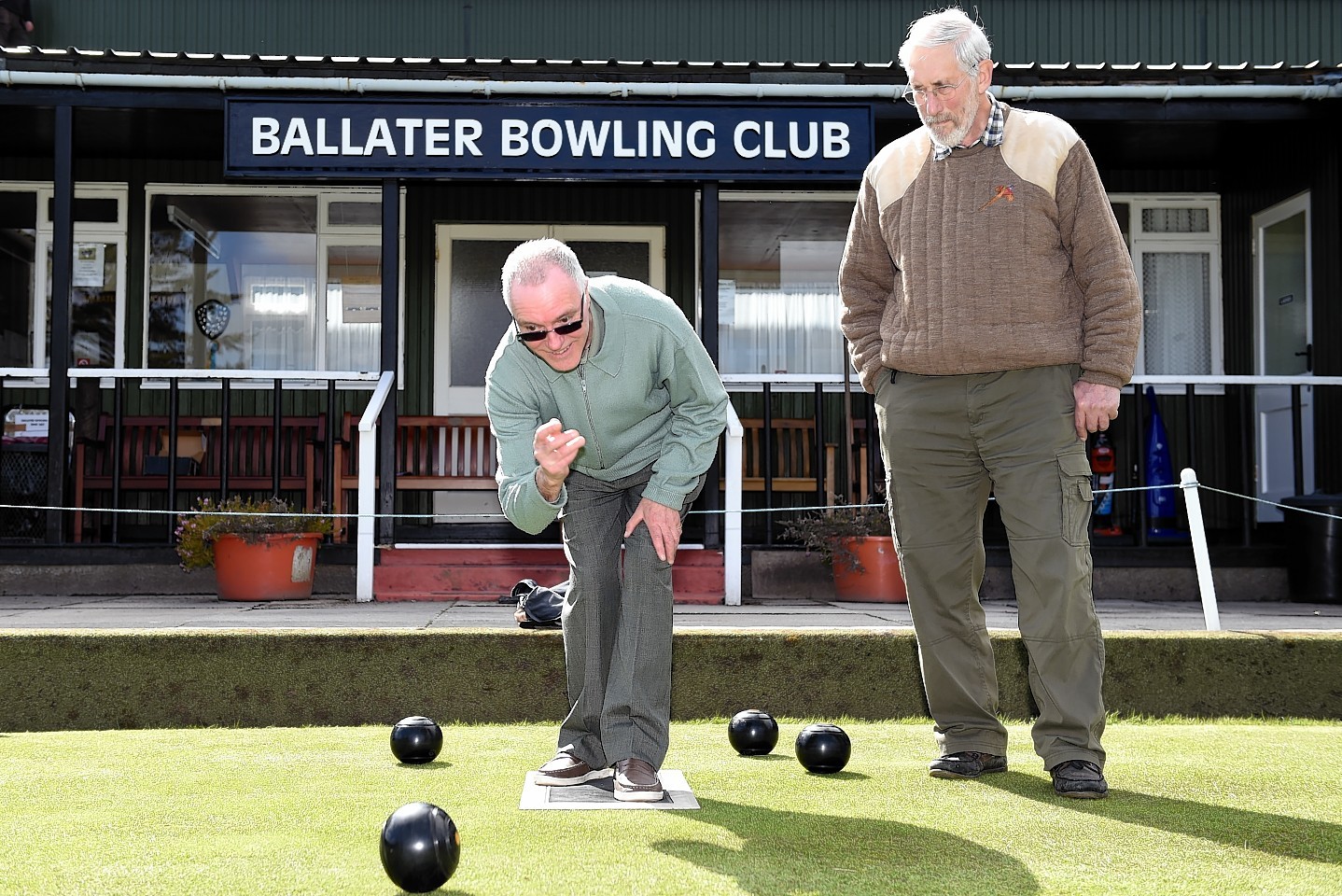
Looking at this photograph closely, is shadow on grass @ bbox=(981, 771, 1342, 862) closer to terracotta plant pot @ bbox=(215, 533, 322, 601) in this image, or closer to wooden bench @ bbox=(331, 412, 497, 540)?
terracotta plant pot @ bbox=(215, 533, 322, 601)

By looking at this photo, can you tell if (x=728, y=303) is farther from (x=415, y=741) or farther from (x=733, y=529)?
(x=415, y=741)

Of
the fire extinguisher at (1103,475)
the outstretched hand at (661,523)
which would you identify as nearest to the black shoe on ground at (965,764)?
the outstretched hand at (661,523)

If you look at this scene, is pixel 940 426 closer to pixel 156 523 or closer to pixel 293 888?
pixel 293 888

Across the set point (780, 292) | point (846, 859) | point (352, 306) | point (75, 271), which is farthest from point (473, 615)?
point (75, 271)

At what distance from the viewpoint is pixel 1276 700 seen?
15.0ft

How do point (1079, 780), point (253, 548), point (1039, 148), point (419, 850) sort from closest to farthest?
point (419, 850) < point (1079, 780) < point (1039, 148) < point (253, 548)

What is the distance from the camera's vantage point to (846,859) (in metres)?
2.46

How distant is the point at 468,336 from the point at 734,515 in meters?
3.79

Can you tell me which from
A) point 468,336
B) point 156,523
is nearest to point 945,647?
point 468,336

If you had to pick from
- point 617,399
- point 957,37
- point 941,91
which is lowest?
point 617,399

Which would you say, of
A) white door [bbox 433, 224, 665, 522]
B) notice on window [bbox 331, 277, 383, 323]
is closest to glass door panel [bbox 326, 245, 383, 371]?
notice on window [bbox 331, 277, 383, 323]

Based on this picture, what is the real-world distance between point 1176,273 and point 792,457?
3.69m

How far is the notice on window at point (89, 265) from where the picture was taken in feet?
33.5

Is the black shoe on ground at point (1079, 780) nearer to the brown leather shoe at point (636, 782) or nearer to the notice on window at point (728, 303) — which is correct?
the brown leather shoe at point (636, 782)
